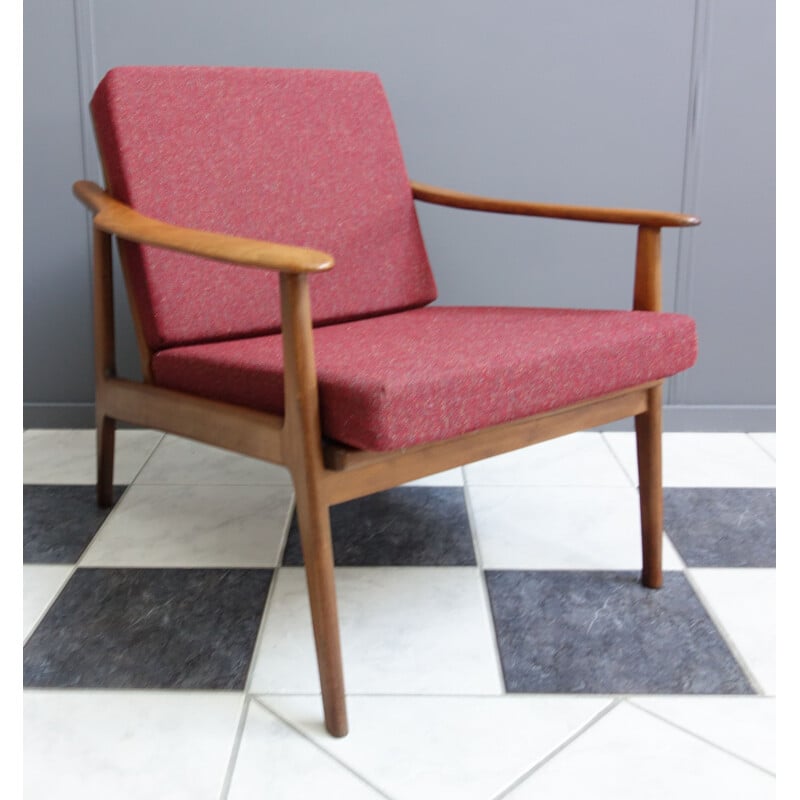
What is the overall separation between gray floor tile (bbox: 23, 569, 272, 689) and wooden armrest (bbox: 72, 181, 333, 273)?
0.48 meters

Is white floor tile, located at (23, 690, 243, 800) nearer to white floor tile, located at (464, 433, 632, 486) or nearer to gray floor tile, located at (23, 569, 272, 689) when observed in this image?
gray floor tile, located at (23, 569, 272, 689)

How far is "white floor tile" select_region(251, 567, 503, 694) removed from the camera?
107 cm

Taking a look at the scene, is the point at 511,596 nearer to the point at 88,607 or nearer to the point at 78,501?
the point at 88,607

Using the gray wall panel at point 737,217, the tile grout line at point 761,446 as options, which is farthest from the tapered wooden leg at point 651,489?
the gray wall panel at point 737,217

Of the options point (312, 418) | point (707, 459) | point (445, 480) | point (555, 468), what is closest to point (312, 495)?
point (312, 418)

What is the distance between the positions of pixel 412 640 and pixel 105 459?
657 millimetres

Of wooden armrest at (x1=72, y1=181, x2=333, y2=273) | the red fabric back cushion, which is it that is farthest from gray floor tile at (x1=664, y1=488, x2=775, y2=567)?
wooden armrest at (x1=72, y1=181, x2=333, y2=273)

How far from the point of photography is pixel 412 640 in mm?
1156

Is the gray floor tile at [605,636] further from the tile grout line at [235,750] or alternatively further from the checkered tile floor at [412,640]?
the tile grout line at [235,750]

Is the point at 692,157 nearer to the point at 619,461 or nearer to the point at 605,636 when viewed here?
the point at 619,461

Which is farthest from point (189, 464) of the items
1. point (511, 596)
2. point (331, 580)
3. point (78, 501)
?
point (331, 580)

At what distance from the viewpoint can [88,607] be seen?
4.05 feet

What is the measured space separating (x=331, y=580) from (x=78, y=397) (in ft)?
3.99

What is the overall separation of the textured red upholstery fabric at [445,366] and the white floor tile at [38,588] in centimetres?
33
